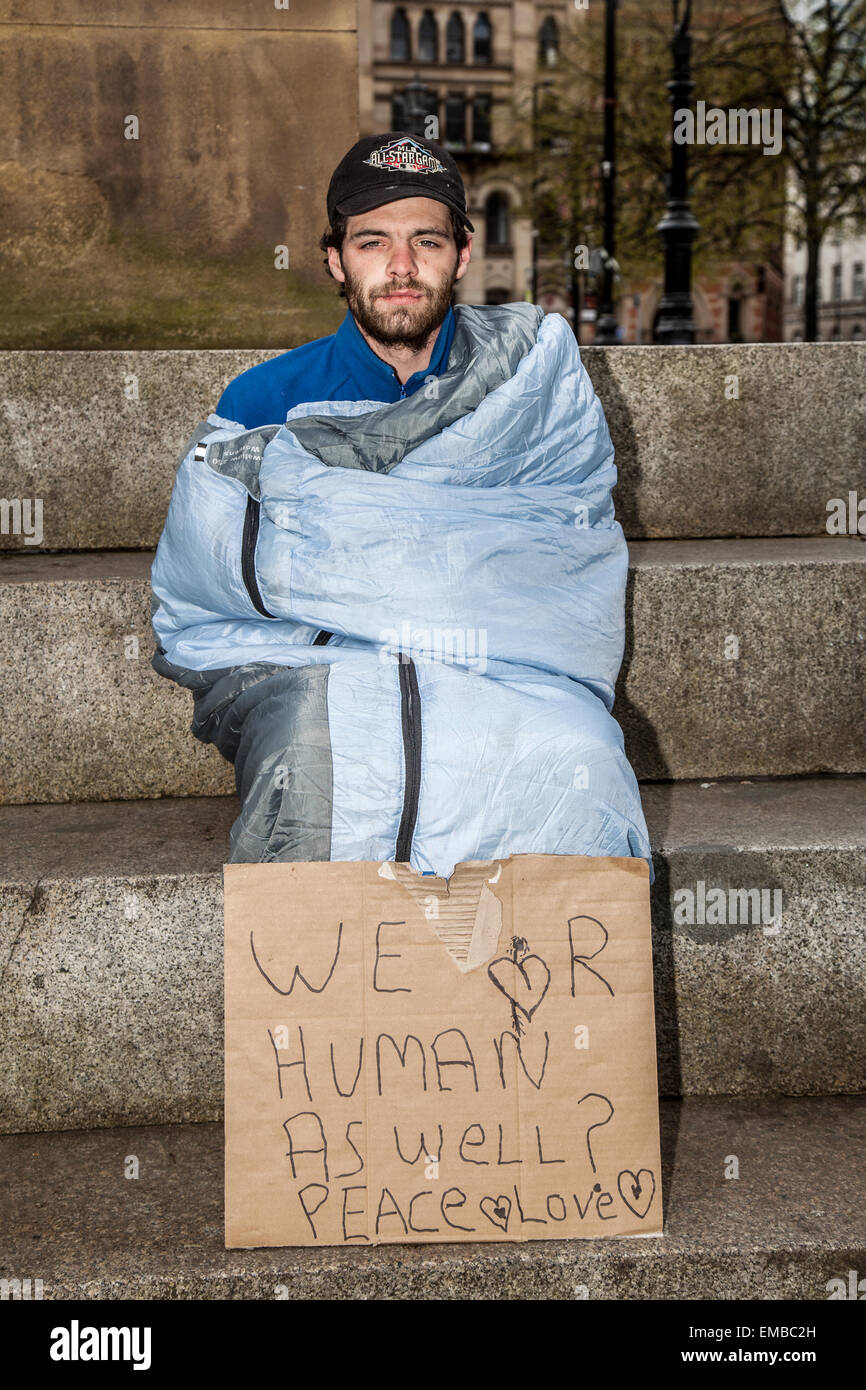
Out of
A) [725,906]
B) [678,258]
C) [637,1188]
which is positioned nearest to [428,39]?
[678,258]

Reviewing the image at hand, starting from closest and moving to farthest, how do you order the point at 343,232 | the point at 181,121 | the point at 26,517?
the point at 343,232, the point at 26,517, the point at 181,121

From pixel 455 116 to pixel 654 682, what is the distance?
2069 inches

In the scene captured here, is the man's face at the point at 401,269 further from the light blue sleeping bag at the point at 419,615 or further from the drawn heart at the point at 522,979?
the drawn heart at the point at 522,979

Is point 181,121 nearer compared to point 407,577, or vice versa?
point 407,577

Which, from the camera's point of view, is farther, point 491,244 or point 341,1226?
point 491,244

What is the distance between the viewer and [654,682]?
113 inches

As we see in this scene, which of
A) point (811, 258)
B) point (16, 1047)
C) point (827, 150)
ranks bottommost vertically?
point (16, 1047)

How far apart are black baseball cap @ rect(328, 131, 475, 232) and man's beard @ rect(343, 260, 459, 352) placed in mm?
144

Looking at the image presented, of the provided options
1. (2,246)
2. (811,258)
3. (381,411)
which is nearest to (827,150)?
(811,258)

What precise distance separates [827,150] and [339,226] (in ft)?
55.3

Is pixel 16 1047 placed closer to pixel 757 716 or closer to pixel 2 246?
pixel 757 716

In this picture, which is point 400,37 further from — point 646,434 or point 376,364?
point 376,364

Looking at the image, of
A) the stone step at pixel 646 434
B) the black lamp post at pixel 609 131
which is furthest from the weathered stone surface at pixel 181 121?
the black lamp post at pixel 609 131
